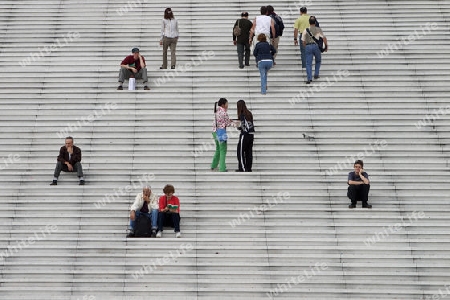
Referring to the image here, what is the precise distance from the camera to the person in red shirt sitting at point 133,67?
2244 cm

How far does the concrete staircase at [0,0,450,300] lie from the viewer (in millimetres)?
17297

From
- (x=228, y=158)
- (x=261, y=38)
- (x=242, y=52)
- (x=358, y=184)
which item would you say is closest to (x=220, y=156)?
(x=228, y=158)

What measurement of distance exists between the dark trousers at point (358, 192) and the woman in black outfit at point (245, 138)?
2.10 metres

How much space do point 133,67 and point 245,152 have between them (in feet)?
14.3

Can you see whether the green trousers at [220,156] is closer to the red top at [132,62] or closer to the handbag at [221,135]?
the handbag at [221,135]

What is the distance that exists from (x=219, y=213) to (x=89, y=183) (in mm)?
2644

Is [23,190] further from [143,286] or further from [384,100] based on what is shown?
[384,100]

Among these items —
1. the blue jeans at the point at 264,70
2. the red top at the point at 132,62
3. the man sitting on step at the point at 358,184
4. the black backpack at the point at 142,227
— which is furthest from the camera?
the red top at the point at 132,62

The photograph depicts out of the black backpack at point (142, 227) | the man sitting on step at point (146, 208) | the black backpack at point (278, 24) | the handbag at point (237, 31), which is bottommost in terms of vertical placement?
the black backpack at point (142, 227)

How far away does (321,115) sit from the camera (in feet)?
71.3

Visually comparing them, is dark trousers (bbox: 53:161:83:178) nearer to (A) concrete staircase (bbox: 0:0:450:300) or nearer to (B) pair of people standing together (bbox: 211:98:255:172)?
(A) concrete staircase (bbox: 0:0:450:300)

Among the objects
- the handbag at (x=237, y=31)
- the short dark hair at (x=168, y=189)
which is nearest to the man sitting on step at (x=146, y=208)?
the short dark hair at (x=168, y=189)

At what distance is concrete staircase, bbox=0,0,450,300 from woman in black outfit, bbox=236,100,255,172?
0.30 metres

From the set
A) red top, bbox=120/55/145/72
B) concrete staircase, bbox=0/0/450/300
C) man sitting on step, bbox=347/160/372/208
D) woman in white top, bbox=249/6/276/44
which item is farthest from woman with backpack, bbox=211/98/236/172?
woman in white top, bbox=249/6/276/44
